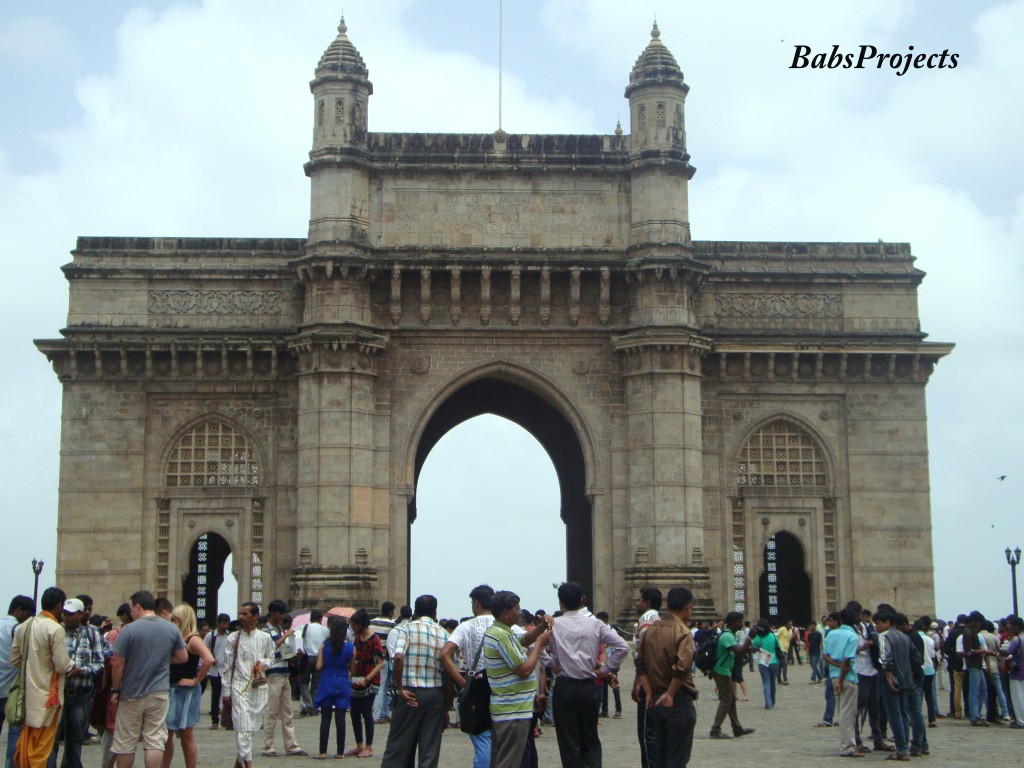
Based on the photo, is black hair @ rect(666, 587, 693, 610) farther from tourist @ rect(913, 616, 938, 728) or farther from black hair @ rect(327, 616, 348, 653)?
tourist @ rect(913, 616, 938, 728)

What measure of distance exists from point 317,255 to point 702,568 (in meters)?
11.4

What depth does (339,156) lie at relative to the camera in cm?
3616

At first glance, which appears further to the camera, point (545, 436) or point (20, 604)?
point (545, 436)

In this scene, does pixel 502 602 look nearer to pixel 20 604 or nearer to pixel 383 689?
pixel 20 604

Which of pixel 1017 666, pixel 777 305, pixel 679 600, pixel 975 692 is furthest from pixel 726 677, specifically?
pixel 777 305

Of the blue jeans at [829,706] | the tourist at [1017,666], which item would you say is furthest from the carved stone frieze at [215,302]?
the tourist at [1017,666]

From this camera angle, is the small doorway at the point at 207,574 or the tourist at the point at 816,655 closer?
the tourist at the point at 816,655

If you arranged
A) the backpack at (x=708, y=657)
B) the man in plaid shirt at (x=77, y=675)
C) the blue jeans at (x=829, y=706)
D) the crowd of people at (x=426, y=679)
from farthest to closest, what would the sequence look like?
the blue jeans at (x=829, y=706) → the backpack at (x=708, y=657) → the man in plaid shirt at (x=77, y=675) → the crowd of people at (x=426, y=679)

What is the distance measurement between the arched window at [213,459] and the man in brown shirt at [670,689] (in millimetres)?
24162

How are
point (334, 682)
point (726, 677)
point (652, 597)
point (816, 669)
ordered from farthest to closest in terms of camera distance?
1. point (816, 669)
2. point (726, 677)
3. point (334, 682)
4. point (652, 597)

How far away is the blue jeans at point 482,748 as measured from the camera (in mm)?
13836

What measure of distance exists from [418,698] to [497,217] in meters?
23.7

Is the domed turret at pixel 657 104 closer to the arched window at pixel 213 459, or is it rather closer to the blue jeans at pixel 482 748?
the arched window at pixel 213 459

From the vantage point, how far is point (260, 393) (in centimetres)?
3694
